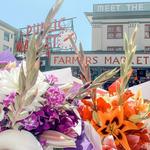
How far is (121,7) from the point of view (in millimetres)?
25016

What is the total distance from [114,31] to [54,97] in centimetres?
2318

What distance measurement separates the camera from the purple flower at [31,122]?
0.69 metres

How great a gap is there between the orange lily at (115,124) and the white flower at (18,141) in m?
0.32

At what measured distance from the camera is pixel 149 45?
2325 cm

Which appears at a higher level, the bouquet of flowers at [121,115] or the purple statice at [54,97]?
the purple statice at [54,97]

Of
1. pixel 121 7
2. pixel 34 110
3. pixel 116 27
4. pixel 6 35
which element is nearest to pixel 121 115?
pixel 34 110

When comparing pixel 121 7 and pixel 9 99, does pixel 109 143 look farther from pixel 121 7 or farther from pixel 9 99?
pixel 121 7

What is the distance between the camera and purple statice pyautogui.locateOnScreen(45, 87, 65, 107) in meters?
0.73

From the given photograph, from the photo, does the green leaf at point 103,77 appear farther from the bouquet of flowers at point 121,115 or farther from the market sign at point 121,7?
the market sign at point 121,7

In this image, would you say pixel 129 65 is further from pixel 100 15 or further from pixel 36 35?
pixel 100 15

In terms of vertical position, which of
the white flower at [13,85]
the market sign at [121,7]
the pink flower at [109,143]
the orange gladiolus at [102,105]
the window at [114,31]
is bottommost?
the pink flower at [109,143]

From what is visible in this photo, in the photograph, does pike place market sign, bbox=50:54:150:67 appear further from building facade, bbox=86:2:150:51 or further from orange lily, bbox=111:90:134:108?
orange lily, bbox=111:90:134:108

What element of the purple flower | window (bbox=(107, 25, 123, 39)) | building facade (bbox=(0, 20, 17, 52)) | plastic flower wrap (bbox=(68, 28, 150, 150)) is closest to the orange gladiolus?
plastic flower wrap (bbox=(68, 28, 150, 150))

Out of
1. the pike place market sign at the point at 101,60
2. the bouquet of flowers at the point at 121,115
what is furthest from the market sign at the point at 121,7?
the bouquet of flowers at the point at 121,115
